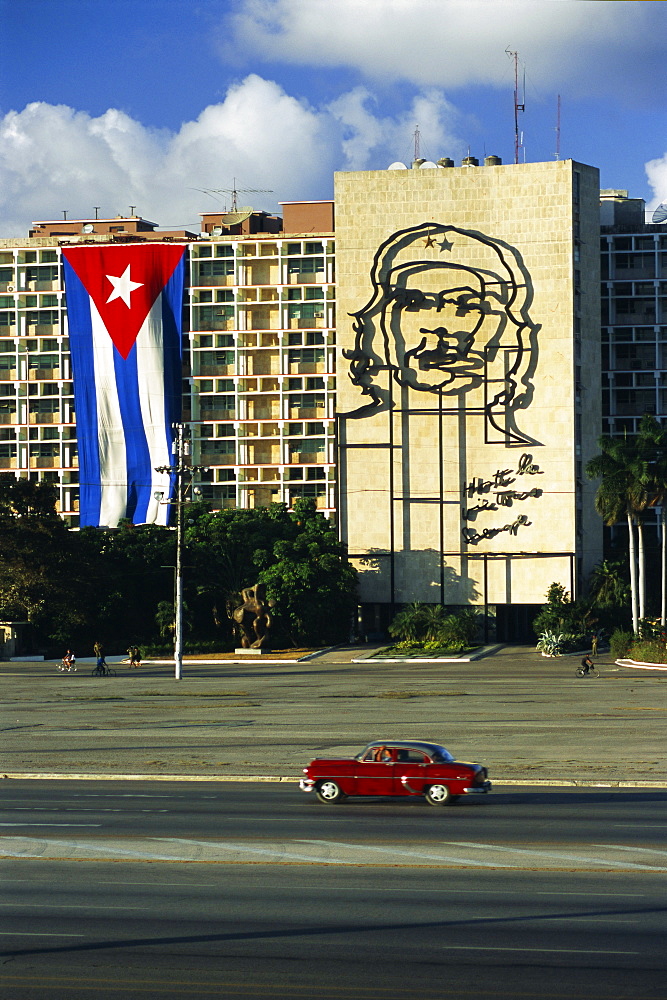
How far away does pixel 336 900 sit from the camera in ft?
63.4

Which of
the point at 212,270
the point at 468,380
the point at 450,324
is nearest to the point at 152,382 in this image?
the point at 212,270

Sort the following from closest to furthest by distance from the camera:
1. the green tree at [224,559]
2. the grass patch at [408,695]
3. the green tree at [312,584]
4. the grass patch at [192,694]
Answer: the grass patch at [408,695] → the grass patch at [192,694] → the green tree at [312,584] → the green tree at [224,559]

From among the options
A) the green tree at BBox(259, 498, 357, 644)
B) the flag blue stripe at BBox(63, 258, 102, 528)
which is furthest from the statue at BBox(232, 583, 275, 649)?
the flag blue stripe at BBox(63, 258, 102, 528)

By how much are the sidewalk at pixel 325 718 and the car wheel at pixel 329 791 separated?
13.6 ft

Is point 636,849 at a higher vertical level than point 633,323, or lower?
lower

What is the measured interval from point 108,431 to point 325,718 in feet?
191

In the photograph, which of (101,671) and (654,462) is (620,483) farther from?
(101,671)

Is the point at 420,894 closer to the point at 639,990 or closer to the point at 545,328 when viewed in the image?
the point at 639,990

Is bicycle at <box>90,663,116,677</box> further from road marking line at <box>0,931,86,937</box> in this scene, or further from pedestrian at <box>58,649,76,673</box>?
road marking line at <box>0,931,86,937</box>

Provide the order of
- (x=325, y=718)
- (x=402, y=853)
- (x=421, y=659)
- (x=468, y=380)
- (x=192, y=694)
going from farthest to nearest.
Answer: (x=468, y=380)
(x=421, y=659)
(x=192, y=694)
(x=325, y=718)
(x=402, y=853)

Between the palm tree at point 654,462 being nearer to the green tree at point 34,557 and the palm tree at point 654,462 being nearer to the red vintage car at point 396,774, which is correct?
the green tree at point 34,557

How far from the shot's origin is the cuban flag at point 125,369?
328ft

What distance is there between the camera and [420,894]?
19.6 metres

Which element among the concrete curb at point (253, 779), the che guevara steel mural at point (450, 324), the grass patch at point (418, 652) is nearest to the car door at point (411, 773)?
the concrete curb at point (253, 779)
